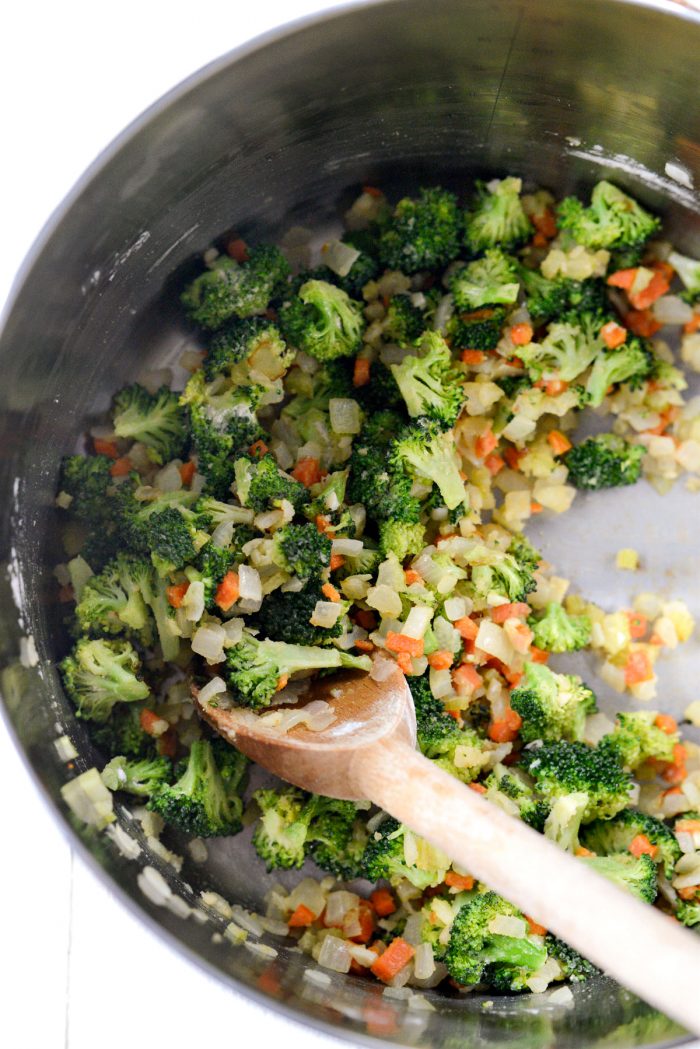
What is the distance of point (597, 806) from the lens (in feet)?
8.06

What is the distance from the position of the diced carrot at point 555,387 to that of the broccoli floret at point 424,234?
43cm

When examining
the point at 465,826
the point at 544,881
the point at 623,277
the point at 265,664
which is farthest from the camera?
the point at 623,277

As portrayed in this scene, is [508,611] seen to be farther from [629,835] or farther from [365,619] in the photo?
[629,835]

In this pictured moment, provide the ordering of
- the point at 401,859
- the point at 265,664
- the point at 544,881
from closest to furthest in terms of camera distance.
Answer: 1. the point at 544,881
2. the point at 265,664
3. the point at 401,859

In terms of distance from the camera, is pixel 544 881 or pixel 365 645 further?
pixel 365 645

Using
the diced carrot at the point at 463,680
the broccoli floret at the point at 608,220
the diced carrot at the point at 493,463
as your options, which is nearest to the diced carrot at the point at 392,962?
the diced carrot at the point at 463,680

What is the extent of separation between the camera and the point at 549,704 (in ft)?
8.21

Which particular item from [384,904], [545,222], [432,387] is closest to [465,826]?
[384,904]

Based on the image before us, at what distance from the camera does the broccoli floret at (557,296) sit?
2.63 m

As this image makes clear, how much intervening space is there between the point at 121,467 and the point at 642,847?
164cm

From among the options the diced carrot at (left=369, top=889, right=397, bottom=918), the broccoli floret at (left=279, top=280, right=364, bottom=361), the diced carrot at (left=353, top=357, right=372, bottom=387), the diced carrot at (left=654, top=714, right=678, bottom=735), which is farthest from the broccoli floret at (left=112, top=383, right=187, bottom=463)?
the diced carrot at (left=654, top=714, right=678, bottom=735)

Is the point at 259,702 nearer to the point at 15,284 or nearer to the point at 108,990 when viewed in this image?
the point at 108,990

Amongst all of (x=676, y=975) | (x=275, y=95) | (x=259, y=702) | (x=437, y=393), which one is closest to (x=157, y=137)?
(x=275, y=95)

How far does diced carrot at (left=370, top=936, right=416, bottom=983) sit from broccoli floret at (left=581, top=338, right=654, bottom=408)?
152 centimetres
